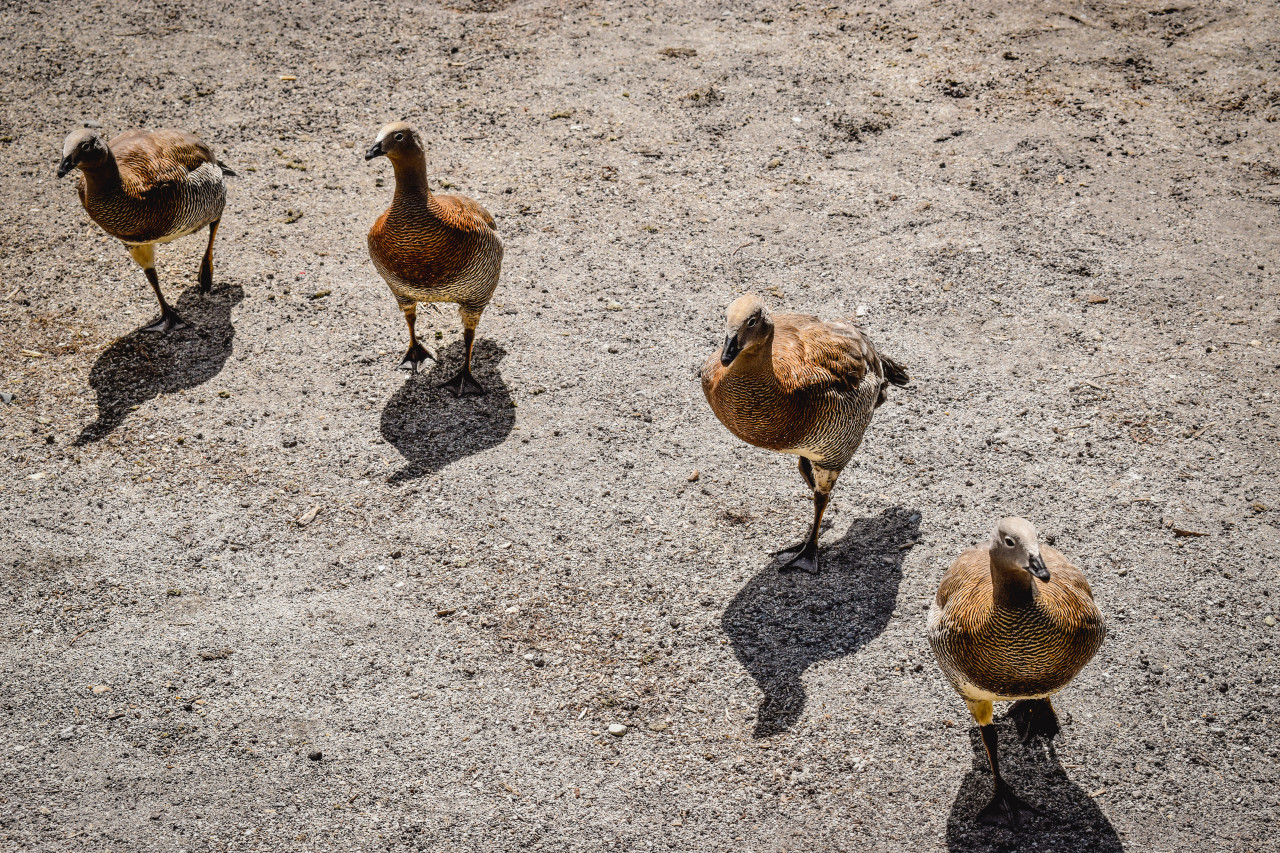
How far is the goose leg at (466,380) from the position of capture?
7.40 m

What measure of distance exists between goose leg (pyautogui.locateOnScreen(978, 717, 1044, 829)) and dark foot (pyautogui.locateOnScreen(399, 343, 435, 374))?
4.97m

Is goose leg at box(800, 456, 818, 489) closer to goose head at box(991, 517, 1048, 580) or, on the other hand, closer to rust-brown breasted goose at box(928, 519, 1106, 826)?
rust-brown breasted goose at box(928, 519, 1106, 826)

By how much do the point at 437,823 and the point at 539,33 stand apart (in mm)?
9537

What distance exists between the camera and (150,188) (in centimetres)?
760

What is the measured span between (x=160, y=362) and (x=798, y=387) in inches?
208

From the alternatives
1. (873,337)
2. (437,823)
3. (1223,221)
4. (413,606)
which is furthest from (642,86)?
(437,823)

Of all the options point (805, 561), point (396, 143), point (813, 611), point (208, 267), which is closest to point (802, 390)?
point (805, 561)

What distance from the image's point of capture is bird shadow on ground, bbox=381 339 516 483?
6934 mm

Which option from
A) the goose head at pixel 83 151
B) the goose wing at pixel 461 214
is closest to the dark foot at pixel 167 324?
the goose head at pixel 83 151

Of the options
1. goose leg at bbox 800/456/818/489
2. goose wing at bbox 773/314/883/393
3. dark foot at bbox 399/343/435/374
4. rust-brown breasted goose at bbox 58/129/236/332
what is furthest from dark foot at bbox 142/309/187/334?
goose leg at bbox 800/456/818/489

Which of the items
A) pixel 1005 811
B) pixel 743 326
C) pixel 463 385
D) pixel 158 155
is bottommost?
pixel 463 385

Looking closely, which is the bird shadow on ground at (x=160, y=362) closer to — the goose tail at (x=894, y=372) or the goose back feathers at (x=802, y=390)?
the goose back feathers at (x=802, y=390)

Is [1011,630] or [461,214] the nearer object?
[1011,630]

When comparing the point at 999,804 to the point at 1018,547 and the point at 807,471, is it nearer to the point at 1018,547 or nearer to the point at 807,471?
the point at 1018,547
